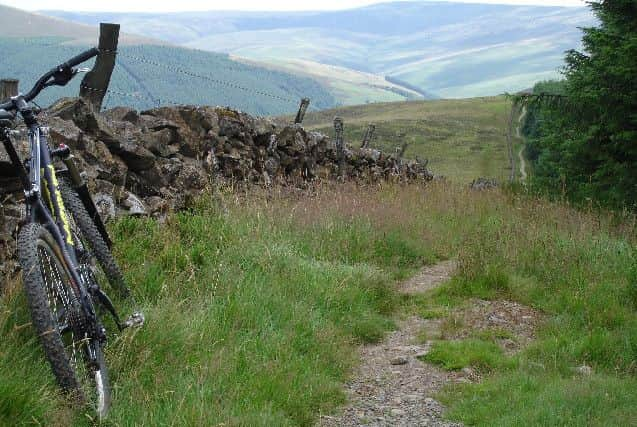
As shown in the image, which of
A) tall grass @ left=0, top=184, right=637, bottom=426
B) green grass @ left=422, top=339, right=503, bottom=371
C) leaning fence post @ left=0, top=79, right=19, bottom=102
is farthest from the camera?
leaning fence post @ left=0, top=79, right=19, bottom=102

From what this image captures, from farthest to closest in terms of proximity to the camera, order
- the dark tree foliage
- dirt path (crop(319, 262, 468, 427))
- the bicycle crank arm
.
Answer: the dark tree foliage → dirt path (crop(319, 262, 468, 427)) → the bicycle crank arm

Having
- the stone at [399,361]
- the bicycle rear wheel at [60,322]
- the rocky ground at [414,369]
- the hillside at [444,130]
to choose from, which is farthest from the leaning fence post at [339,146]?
the hillside at [444,130]

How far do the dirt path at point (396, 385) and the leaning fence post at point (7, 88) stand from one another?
156 inches

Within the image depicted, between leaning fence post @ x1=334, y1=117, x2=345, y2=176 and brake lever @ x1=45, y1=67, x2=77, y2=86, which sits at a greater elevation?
brake lever @ x1=45, y1=67, x2=77, y2=86

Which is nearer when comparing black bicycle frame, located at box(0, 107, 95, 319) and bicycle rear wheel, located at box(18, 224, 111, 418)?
bicycle rear wheel, located at box(18, 224, 111, 418)

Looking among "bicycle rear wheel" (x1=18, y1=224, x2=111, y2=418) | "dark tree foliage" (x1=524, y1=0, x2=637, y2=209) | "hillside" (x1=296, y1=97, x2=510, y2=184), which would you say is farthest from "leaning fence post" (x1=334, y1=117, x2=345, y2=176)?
"hillside" (x1=296, y1=97, x2=510, y2=184)

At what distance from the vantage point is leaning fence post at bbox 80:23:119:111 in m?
7.88

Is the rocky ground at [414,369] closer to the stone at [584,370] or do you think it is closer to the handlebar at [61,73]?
the stone at [584,370]

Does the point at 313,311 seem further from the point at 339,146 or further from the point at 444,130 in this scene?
the point at 444,130

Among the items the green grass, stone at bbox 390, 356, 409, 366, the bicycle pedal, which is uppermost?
the bicycle pedal

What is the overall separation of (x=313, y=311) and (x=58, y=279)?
264cm

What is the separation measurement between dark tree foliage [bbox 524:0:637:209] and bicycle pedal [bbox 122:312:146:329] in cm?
957

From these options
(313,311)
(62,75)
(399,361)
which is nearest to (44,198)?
(62,75)

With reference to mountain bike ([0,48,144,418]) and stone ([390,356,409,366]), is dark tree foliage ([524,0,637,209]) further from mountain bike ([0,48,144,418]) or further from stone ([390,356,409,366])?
mountain bike ([0,48,144,418])
